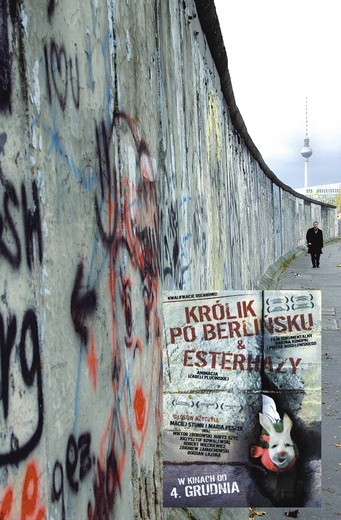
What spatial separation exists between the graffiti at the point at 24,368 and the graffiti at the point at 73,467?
8.9 inches

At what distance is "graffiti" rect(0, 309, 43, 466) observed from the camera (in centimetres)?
174

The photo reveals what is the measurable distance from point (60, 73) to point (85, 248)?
0.56 metres

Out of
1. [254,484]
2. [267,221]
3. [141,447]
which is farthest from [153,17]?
[267,221]

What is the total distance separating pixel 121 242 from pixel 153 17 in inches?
67.6

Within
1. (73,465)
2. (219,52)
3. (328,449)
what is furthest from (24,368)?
(219,52)

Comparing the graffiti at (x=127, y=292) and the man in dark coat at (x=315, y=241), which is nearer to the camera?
the graffiti at (x=127, y=292)

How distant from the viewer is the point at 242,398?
9.27ft

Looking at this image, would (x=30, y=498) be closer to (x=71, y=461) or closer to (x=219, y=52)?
(x=71, y=461)

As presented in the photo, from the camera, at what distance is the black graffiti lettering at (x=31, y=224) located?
1.90 meters

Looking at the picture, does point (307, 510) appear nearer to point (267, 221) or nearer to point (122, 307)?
point (122, 307)

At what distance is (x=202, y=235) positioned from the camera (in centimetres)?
670

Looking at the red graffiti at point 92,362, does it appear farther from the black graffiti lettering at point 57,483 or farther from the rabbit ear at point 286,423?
the rabbit ear at point 286,423

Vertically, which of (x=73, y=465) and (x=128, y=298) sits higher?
(x=128, y=298)

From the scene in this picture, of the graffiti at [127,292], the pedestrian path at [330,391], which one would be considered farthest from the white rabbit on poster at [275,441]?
the pedestrian path at [330,391]
